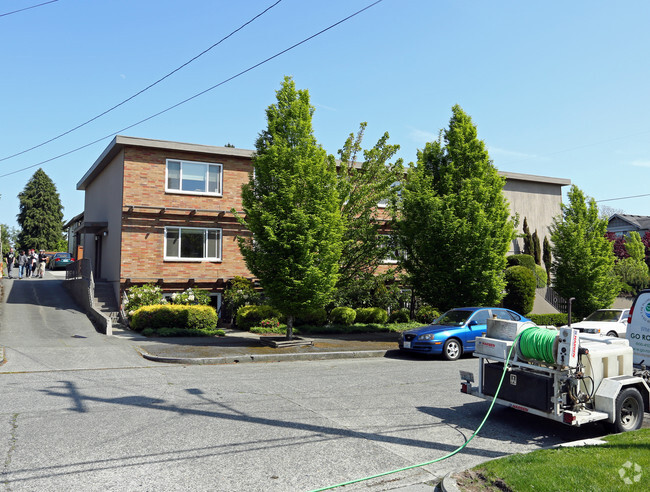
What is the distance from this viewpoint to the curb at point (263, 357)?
42.2 ft

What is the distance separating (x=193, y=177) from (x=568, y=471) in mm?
19400

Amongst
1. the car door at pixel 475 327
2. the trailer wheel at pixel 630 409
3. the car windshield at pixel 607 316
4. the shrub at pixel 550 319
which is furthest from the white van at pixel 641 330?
the shrub at pixel 550 319

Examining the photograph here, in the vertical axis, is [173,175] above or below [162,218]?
above

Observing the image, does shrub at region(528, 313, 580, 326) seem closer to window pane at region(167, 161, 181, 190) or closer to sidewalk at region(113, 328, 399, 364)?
sidewalk at region(113, 328, 399, 364)

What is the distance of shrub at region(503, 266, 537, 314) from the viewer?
2345 cm

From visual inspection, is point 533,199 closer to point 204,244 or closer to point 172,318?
point 204,244

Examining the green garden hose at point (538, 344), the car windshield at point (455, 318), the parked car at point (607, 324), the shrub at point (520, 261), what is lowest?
the parked car at point (607, 324)

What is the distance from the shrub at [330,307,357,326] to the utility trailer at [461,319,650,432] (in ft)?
42.9

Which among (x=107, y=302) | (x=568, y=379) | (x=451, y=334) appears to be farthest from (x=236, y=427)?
(x=107, y=302)

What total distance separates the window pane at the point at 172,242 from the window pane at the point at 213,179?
2.42 m

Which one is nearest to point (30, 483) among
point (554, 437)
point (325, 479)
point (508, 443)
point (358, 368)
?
point (325, 479)

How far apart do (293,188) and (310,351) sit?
472 cm

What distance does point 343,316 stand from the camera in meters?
20.9

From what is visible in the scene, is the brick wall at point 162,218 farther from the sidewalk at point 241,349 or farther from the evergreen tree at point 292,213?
the evergreen tree at point 292,213
